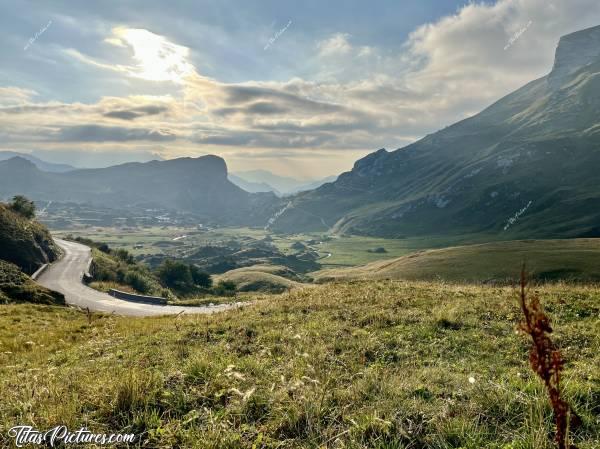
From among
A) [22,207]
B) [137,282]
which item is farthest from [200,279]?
[22,207]

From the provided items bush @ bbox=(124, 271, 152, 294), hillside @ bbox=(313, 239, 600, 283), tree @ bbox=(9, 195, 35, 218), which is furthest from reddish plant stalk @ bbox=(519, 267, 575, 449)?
tree @ bbox=(9, 195, 35, 218)

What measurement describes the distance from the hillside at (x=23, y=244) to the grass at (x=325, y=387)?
67.9 m

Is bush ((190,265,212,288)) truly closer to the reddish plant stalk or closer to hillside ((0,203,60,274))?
hillside ((0,203,60,274))

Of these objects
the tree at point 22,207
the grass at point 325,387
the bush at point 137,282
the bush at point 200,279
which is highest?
the tree at point 22,207

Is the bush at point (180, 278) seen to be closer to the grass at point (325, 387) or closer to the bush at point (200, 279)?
the bush at point (200, 279)

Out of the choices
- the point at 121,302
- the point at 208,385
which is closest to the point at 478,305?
the point at 208,385

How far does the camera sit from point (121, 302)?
51000 mm

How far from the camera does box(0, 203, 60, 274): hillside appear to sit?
69.6 metres

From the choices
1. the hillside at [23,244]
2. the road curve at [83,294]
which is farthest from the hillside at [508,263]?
the hillside at [23,244]

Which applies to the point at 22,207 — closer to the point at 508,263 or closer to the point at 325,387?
the point at 508,263

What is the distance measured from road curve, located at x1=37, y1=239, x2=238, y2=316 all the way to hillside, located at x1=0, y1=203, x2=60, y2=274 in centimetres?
264

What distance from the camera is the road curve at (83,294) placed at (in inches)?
1745

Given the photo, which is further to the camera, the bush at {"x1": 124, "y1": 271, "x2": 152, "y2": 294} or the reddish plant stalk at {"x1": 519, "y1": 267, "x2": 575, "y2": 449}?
the bush at {"x1": 124, "y1": 271, "x2": 152, "y2": 294}

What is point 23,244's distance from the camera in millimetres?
74562
